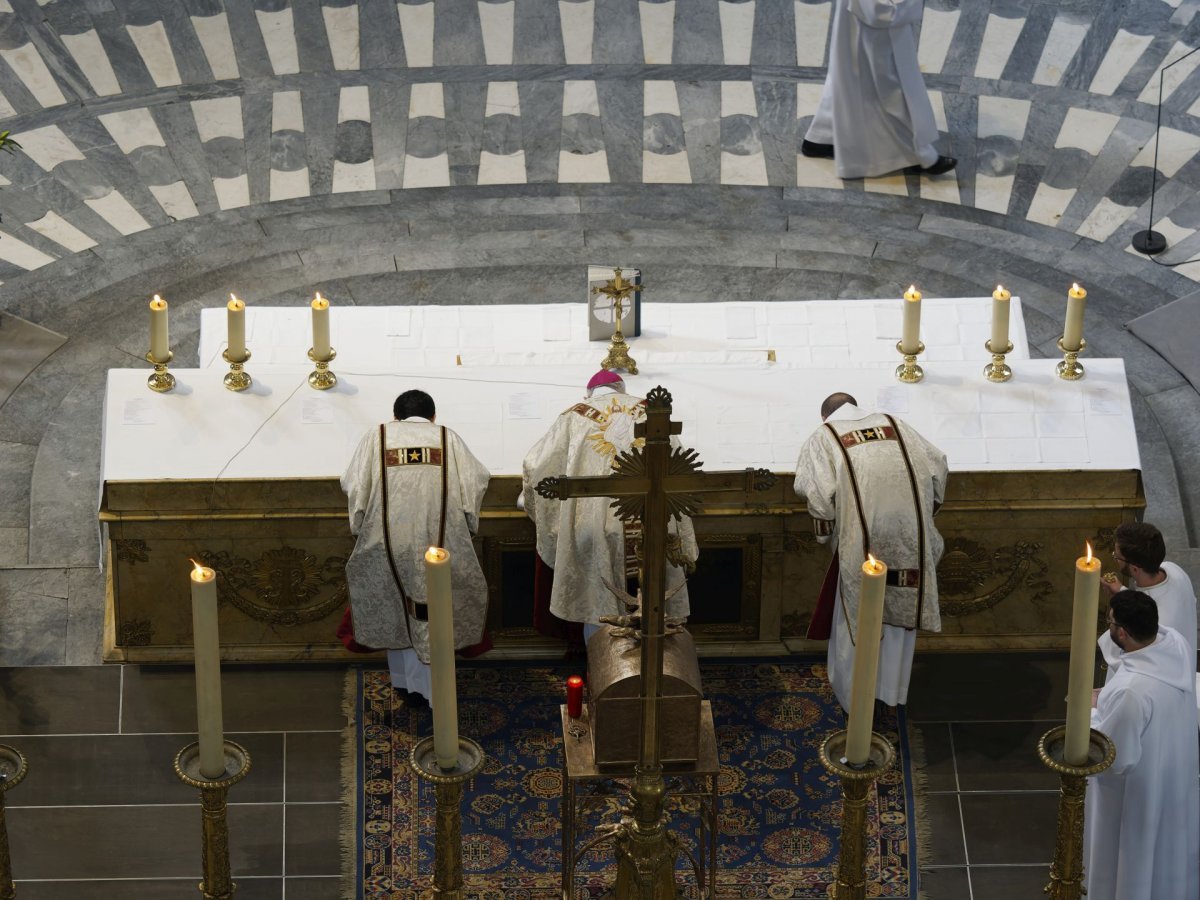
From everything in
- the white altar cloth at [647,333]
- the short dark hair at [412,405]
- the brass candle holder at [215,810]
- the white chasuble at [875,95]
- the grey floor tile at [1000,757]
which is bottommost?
the grey floor tile at [1000,757]

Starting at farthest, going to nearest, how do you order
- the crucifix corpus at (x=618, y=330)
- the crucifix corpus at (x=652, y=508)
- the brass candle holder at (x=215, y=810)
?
the crucifix corpus at (x=618, y=330) → the brass candle holder at (x=215, y=810) → the crucifix corpus at (x=652, y=508)

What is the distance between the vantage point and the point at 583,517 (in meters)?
8.27

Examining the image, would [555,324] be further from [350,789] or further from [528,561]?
[350,789]

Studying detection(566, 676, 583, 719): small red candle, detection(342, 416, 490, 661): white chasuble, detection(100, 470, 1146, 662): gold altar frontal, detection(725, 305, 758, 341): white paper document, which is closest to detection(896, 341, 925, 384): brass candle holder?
detection(100, 470, 1146, 662): gold altar frontal

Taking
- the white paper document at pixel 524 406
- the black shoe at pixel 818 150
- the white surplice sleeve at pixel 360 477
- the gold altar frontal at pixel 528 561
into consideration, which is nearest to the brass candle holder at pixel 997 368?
the gold altar frontal at pixel 528 561

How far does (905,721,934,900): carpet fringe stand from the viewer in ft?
26.4

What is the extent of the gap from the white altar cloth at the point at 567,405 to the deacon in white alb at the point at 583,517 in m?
0.43

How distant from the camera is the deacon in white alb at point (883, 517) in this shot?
8219 mm

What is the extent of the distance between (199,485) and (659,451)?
4.66 meters

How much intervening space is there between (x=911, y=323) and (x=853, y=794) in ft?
16.2

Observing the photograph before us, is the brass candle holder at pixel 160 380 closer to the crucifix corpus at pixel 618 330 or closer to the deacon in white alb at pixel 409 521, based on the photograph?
the deacon in white alb at pixel 409 521

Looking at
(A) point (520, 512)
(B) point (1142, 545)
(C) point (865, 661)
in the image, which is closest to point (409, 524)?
(A) point (520, 512)

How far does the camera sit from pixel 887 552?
828cm

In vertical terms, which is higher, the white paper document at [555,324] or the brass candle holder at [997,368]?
the white paper document at [555,324]
